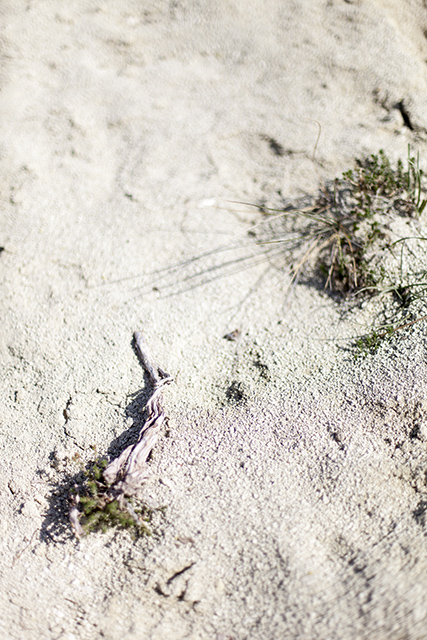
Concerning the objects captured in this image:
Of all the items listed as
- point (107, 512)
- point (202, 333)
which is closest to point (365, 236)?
point (202, 333)

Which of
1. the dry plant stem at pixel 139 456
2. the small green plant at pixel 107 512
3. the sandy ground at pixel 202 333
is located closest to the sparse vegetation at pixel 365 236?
the sandy ground at pixel 202 333

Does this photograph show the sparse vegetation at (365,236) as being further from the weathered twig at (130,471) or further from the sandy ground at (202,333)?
the weathered twig at (130,471)

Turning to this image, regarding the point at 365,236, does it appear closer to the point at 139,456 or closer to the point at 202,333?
the point at 202,333

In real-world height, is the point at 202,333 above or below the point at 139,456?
above

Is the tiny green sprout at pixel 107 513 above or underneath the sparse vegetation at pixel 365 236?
underneath

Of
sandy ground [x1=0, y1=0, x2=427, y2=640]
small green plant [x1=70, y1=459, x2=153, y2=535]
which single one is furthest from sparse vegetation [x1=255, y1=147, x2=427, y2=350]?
small green plant [x1=70, y1=459, x2=153, y2=535]

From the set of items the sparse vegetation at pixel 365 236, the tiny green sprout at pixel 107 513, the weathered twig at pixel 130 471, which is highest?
the sparse vegetation at pixel 365 236
